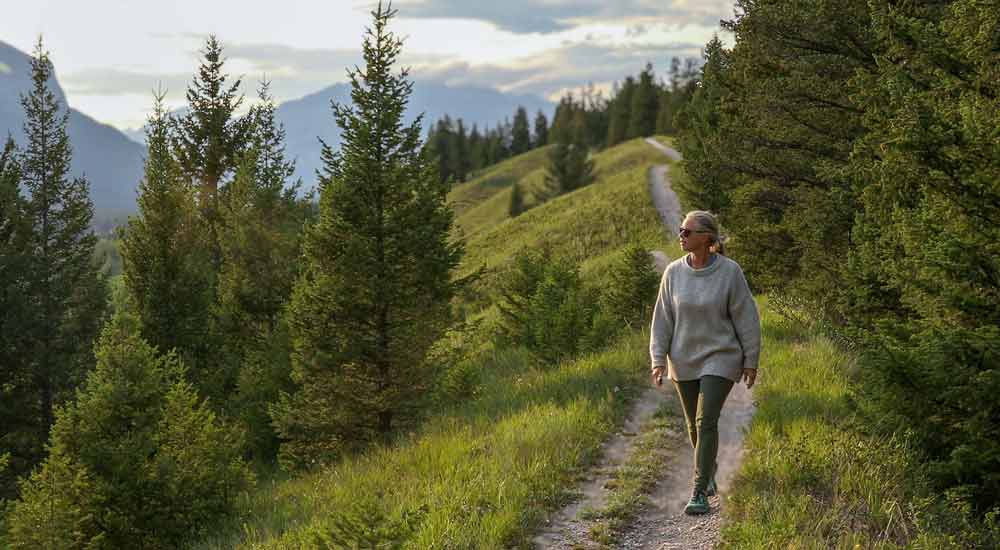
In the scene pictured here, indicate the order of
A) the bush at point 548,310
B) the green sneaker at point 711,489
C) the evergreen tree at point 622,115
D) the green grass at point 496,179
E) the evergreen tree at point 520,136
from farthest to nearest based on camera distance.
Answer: the evergreen tree at point 520,136, the evergreen tree at point 622,115, the green grass at point 496,179, the bush at point 548,310, the green sneaker at point 711,489

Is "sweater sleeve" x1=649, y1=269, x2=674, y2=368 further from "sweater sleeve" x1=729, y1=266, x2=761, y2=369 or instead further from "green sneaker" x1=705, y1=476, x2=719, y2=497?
"green sneaker" x1=705, y1=476, x2=719, y2=497

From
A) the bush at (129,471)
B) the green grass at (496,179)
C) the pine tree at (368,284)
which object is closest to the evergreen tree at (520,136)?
the green grass at (496,179)

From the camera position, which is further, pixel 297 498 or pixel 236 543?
pixel 297 498

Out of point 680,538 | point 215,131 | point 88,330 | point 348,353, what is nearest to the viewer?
point 680,538

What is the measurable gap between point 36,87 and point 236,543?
24.8m

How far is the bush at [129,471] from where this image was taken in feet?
29.8

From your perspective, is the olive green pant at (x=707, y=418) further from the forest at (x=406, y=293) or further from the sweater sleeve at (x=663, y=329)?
the forest at (x=406, y=293)

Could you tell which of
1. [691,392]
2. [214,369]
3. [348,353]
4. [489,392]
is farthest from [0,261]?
[691,392]

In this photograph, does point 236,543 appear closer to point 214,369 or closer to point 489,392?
point 489,392

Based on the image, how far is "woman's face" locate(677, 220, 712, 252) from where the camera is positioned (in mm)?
5570

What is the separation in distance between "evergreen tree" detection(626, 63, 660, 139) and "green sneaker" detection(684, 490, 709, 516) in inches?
3556

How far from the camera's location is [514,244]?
5059 centimetres

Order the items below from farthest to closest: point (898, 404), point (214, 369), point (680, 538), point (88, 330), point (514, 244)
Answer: point (514, 244) → point (88, 330) → point (214, 369) → point (898, 404) → point (680, 538)

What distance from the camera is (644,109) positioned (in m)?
92.2
